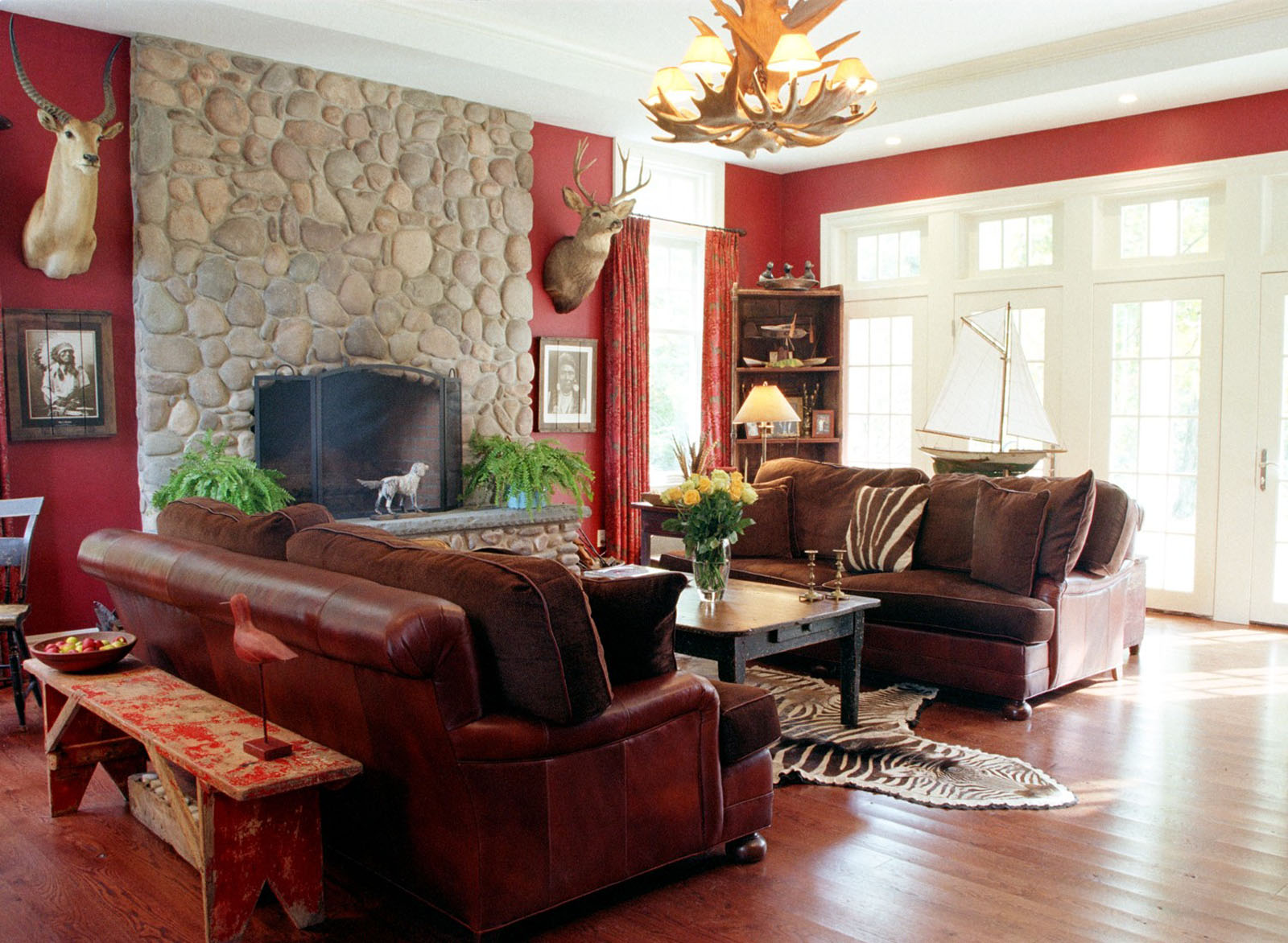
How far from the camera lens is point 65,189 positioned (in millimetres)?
4953

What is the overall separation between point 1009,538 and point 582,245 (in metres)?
3.53

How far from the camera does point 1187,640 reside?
6043 mm

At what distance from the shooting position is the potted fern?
6590mm

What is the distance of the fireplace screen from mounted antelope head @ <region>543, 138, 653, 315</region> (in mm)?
1089

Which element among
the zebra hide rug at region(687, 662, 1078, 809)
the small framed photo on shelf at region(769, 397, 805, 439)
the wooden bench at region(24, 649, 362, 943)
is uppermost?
the small framed photo on shelf at region(769, 397, 805, 439)

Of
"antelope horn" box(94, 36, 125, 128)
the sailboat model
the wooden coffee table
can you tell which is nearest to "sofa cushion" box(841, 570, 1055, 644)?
the wooden coffee table

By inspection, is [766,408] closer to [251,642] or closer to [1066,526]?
[1066,526]

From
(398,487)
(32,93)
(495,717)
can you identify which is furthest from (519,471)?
(495,717)

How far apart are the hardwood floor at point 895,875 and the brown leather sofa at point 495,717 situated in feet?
0.43

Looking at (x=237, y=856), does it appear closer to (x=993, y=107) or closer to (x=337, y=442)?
(x=337, y=442)

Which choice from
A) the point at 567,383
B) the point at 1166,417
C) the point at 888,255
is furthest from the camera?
the point at 888,255

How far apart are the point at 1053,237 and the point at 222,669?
613cm

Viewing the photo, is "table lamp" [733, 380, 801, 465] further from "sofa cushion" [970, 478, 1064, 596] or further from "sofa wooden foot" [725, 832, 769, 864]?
"sofa wooden foot" [725, 832, 769, 864]

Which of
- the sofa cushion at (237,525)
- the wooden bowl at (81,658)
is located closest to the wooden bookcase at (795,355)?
the sofa cushion at (237,525)
